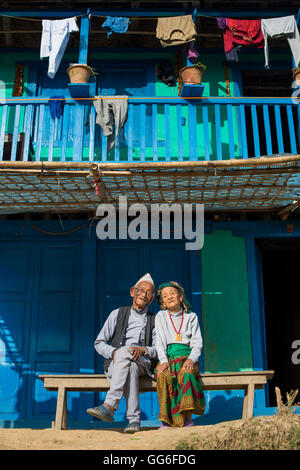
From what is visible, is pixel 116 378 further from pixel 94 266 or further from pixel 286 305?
pixel 286 305

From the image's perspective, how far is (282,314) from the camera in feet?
36.0

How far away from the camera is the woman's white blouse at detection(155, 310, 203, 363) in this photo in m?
5.50

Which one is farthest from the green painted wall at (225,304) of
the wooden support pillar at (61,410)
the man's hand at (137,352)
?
the wooden support pillar at (61,410)

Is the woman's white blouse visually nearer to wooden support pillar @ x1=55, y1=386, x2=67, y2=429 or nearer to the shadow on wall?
wooden support pillar @ x1=55, y1=386, x2=67, y2=429

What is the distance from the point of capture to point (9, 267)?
25.5 ft

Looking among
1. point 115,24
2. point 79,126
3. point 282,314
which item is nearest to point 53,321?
point 79,126

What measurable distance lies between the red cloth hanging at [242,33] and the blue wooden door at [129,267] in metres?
3.25

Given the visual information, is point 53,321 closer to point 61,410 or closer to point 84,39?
point 61,410

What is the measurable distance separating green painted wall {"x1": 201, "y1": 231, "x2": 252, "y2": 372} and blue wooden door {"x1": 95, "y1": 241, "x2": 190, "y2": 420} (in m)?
0.38

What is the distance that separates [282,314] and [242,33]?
5.94 meters

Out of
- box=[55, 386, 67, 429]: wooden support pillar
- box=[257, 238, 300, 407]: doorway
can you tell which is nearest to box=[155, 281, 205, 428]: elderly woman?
box=[55, 386, 67, 429]: wooden support pillar

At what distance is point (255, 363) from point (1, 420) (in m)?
3.69

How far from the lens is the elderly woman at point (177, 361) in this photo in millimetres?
5109
